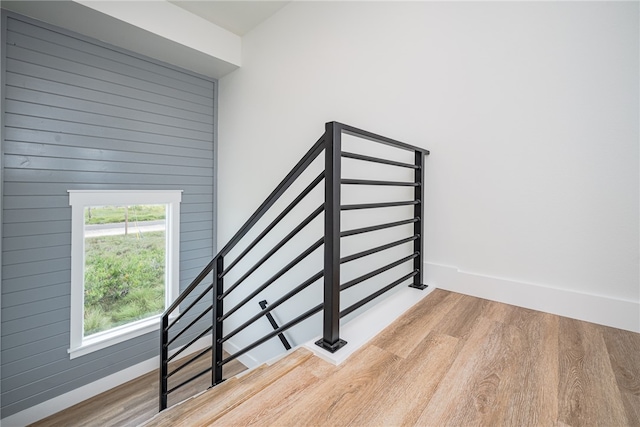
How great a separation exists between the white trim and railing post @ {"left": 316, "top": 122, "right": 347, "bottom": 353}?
2.99 m

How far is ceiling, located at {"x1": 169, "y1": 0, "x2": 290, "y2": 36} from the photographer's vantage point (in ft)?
8.74

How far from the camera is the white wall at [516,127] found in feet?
4.15

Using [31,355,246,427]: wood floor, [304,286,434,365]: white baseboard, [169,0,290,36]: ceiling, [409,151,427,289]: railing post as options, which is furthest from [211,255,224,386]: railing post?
[169,0,290,36]: ceiling

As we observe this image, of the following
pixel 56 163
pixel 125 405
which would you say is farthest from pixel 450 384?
pixel 56 163

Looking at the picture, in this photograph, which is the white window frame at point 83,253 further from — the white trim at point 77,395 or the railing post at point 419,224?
the railing post at point 419,224

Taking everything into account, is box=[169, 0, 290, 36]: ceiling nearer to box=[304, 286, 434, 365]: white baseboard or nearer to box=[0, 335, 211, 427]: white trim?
box=[304, 286, 434, 365]: white baseboard

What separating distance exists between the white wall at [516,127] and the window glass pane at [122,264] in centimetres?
248

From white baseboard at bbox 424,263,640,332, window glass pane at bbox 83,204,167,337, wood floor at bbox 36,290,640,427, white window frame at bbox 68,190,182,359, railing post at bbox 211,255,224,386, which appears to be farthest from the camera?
window glass pane at bbox 83,204,167,337

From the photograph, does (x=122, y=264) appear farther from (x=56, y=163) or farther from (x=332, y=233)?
(x=332, y=233)

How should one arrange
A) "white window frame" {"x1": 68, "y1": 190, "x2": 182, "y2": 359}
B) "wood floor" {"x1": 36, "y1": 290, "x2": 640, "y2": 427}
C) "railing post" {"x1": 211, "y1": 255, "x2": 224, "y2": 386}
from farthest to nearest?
"white window frame" {"x1": 68, "y1": 190, "x2": 182, "y2": 359} → "railing post" {"x1": 211, "y1": 255, "x2": 224, "y2": 386} → "wood floor" {"x1": 36, "y1": 290, "x2": 640, "y2": 427}

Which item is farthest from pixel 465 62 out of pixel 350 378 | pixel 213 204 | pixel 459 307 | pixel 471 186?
pixel 213 204

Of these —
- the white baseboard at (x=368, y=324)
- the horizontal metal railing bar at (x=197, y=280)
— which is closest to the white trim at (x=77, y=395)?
the horizontal metal railing bar at (x=197, y=280)

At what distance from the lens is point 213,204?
361 cm

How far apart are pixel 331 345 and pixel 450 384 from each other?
0.42m
